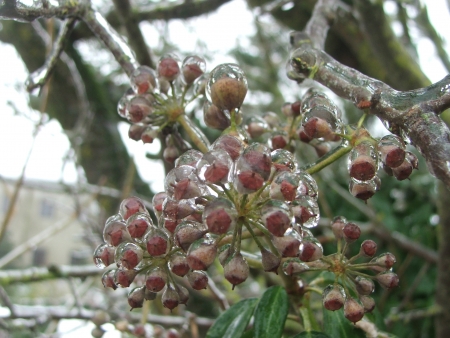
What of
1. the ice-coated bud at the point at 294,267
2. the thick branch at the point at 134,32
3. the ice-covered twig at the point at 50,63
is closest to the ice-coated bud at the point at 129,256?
the ice-coated bud at the point at 294,267

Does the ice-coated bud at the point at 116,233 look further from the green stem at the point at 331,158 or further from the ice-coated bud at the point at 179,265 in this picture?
the green stem at the point at 331,158

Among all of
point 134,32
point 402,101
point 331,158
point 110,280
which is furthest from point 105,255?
point 134,32

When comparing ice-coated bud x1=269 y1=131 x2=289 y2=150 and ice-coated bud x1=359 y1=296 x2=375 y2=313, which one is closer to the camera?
ice-coated bud x1=359 y1=296 x2=375 y2=313

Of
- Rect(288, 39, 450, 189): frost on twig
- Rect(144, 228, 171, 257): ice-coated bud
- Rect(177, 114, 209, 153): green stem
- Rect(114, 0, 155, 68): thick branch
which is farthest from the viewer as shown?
Rect(114, 0, 155, 68): thick branch

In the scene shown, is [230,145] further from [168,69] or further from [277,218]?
[168,69]

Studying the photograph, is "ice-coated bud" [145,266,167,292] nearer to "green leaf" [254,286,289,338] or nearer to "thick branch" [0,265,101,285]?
"green leaf" [254,286,289,338]

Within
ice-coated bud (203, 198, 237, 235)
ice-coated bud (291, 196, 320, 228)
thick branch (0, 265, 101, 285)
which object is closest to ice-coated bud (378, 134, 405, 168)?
ice-coated bud (291, 196, 320, 228)
